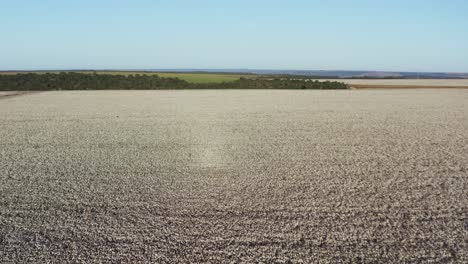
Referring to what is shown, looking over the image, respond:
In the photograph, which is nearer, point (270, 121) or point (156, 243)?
point (156, 243)

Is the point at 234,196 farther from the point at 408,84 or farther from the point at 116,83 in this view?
the point at 408,84

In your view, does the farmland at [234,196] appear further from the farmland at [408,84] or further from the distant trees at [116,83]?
the farmland at [408,84]

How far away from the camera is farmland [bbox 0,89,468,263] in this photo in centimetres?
454

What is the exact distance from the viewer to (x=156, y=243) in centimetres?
469

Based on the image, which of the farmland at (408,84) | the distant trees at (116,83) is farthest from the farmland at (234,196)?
the farmland at (408,84)

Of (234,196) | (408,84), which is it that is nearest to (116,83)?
(234,196)

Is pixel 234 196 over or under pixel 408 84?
under

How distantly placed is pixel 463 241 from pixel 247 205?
8.99 feet

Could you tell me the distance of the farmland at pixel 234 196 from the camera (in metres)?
4.54

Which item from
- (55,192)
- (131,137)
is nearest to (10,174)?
(55,192)

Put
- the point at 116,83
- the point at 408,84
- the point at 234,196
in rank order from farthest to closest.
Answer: the point at 408,84 < the point at 116,83 < the point at 234,196

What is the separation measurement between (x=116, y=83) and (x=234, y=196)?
35796mm

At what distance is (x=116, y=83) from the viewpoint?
39781 mm

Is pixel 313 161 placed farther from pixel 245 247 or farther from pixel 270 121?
pixel 270 121
